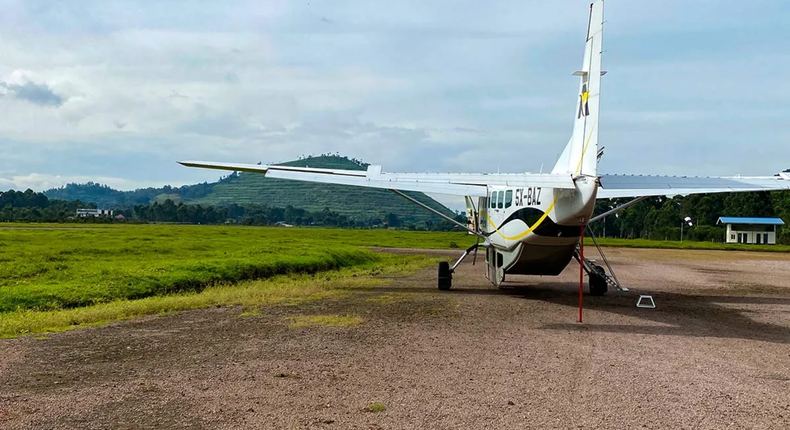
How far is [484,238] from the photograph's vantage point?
1927 centimetres

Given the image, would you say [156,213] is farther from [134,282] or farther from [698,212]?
[134,282]

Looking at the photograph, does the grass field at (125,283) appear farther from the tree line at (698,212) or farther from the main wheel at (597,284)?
the tree line at (698,212)

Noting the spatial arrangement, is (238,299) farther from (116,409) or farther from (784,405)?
(784,405)

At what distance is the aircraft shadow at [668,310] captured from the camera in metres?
11.7

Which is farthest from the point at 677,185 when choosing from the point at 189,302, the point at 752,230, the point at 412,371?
the point at 752,230

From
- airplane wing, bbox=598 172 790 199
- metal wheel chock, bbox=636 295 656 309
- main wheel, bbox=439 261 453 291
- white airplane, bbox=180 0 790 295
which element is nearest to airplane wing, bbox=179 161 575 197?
white airplane, bbox=180 0 790 295

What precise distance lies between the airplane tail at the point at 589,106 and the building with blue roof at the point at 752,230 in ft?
244

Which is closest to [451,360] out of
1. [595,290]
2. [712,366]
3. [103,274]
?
[712,366]

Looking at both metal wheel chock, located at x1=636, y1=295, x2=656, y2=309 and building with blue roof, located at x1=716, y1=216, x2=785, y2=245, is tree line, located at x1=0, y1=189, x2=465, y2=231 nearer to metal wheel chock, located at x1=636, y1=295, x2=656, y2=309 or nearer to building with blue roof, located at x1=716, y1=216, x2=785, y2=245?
building with blue roof, located at x1=716, y1=216, x2=785, y2=245

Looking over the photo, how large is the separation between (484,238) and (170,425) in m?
14.3

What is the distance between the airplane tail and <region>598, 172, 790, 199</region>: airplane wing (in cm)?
58

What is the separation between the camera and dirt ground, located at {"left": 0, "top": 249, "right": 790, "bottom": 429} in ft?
20.1

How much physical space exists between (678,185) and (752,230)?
254ft

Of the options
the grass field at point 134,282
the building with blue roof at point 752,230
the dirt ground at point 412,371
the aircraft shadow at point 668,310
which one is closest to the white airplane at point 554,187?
the aircraft shadow at point 668,310
